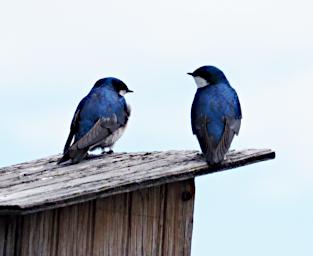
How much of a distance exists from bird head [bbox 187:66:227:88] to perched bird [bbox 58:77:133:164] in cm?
83

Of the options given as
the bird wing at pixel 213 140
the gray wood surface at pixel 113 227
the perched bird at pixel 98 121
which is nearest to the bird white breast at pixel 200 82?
the bird wing at pixel 213 140

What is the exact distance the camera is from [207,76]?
1156 centimetres

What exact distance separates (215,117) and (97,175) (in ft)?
3.92

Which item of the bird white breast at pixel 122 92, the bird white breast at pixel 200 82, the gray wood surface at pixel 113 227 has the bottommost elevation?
the gray wood surface at pixel 113 227

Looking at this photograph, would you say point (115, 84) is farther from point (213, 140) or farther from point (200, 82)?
point (213, 140)

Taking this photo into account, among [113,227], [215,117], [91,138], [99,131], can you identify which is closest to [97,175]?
[113,227]

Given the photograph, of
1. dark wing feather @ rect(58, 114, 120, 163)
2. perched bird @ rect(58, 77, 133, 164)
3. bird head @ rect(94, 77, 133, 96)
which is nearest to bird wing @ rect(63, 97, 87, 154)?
perched bird @ rect(58, 77, 133, 164)

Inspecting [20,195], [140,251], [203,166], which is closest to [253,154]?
[203,166]

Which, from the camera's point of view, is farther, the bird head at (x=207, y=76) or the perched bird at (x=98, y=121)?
the perched bird at (x=98, y=121)

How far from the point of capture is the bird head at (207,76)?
1148cm

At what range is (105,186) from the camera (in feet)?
30.6

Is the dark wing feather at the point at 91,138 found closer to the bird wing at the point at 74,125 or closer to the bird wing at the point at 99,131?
the bird wing at the point at 99,131

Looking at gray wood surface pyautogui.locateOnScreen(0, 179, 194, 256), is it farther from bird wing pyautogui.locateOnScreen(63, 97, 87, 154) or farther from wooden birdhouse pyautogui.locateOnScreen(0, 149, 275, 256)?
bird wing pyautogui.locateOnScreen(63, 97, 87, 154)

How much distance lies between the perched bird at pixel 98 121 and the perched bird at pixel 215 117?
95cm
